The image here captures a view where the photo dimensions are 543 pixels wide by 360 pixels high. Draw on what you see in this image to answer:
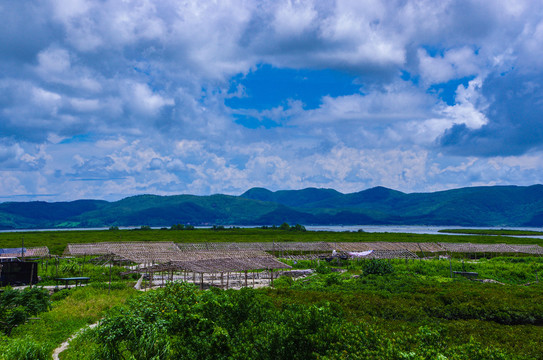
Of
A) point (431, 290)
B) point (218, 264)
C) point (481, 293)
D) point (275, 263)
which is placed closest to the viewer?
point (481, 293)

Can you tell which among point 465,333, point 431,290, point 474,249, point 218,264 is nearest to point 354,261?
point 474,249

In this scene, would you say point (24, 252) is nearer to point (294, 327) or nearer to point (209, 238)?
point (209, 238)

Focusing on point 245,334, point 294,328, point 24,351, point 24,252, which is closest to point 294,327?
point 294,328

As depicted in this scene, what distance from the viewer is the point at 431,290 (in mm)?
22750

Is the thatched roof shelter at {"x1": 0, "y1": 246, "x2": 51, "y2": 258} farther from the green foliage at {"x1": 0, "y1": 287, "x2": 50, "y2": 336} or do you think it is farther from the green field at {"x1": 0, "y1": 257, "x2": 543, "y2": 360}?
the green field at {"x1": 0, "y1": 257, "x2": 543, "y2": 360}

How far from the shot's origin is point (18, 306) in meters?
19.6

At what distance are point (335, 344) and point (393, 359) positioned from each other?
1.60 metres

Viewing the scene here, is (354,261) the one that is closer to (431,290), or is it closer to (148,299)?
(431,290)

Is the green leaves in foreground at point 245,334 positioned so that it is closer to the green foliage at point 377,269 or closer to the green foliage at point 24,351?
the green foliage at point 24,351

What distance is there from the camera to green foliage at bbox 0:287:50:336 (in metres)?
17.9

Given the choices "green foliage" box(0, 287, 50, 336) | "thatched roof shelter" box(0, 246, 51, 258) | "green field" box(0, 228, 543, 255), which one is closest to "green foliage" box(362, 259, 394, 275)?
"green foliage" box(0, 287, 50, 336)

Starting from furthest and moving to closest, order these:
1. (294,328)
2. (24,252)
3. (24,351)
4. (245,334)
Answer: (24,252), (24,351), (245,334), (294,328)

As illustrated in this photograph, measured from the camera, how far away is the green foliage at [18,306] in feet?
58.7

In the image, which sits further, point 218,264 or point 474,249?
point 474,249
